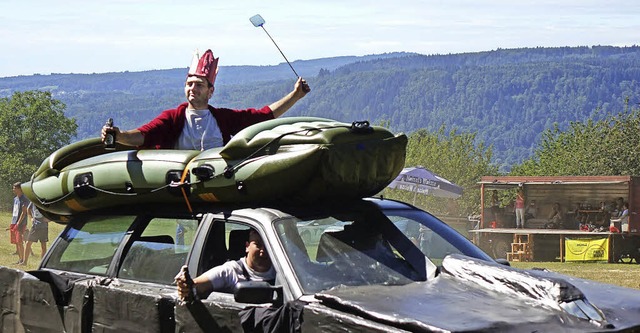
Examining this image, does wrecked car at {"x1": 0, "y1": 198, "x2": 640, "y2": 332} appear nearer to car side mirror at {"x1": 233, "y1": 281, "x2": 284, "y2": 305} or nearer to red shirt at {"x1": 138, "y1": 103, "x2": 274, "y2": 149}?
car side mirror at {"x1": 233, "y1": 281, "x2": 284, "y2": 305}

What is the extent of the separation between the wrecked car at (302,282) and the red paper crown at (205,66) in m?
1.08

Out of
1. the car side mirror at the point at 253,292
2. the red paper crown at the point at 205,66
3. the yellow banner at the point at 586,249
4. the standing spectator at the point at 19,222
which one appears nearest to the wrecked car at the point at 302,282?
the car side mirror at the point at 253,292

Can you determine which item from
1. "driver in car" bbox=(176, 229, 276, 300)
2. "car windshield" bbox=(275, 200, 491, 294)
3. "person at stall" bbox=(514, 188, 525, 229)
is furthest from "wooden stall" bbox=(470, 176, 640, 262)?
"driver in car" bbox=(176, 229, 276, 300)

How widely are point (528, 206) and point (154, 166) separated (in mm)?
33151

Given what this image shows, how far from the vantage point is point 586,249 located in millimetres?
30859

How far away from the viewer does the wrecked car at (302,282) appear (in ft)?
17.3

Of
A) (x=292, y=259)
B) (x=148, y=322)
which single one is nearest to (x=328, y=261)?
(x=292, y=259)

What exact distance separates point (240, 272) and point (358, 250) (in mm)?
663

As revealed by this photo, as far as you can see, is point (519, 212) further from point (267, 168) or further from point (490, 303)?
point (490, 303)

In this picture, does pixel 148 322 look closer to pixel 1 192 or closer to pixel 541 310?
pixel 541 310

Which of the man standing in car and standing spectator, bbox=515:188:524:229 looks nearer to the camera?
the man standing in car

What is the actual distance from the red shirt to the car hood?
242 cm

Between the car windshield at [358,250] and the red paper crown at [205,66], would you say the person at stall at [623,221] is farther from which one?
the car windshield at [358,250]

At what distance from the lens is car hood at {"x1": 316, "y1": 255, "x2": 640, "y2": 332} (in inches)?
198
